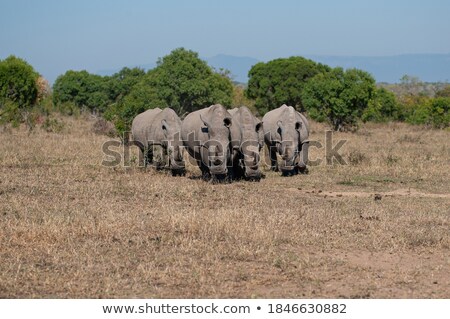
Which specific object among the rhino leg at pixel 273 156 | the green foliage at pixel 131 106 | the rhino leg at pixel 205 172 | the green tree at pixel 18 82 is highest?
the green tree at pixel 18 82

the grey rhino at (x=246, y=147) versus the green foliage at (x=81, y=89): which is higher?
the green foliage at (x=81, y=89)

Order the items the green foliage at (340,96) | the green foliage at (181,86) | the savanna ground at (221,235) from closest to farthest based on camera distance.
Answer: the savanna ground at (221,235), the green foliage at (181,86), the green foliage at (340,96)

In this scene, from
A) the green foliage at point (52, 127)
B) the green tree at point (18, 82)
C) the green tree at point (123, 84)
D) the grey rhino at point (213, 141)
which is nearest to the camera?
the grey rhino at point (213, 141)

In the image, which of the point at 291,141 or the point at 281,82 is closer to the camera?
the point at 291,141

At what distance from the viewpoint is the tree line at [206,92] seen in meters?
29.7

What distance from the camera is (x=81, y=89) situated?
45625 mm

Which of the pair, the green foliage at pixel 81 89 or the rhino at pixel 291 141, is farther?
the green foliage at pixel 81 89

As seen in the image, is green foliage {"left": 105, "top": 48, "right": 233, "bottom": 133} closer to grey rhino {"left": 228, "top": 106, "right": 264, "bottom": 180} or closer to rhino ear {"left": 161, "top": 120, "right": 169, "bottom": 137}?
rhino ear {"left": 161, "top": 120, "right": 169, "bottom": 137}

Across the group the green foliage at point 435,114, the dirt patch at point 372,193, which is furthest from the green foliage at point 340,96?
the dirt patch at point 372,193

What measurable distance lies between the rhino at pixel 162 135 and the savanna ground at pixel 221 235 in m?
0.53

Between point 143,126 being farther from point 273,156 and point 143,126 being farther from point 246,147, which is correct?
point 246,147

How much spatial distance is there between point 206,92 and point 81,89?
1713 centimetres

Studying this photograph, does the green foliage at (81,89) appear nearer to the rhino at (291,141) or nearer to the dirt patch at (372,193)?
the rhino at (291,141)

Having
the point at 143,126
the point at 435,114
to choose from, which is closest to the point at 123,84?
the point at 435,114
